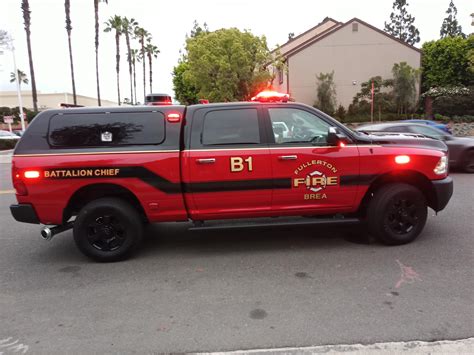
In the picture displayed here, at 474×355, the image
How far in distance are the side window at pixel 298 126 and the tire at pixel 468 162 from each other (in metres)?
7.48

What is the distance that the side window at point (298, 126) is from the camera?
4.89 m

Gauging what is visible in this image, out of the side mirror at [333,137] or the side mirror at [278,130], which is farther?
the side mirror at [278,130]

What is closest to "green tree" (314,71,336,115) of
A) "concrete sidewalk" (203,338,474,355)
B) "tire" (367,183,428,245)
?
"tire" (367,183,428,245)

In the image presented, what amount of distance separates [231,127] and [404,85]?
3133 centimetres

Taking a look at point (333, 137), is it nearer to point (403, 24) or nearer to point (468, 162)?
point (468, 162)

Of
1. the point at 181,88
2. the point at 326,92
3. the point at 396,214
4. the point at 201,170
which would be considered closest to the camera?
the point at 201,170

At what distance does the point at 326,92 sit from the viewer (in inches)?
1305

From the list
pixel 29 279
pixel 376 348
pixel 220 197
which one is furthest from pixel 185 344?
pixel 29 279

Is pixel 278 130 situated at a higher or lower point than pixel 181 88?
lower

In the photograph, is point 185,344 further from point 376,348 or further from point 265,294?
point 376,348

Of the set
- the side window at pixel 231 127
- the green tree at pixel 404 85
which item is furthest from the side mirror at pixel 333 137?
the green tree at pixel 404 85

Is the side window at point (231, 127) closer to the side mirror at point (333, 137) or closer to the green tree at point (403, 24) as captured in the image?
the side mirror at point (333, 137)

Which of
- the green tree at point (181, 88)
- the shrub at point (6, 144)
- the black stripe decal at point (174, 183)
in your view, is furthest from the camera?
the green tree at point (181, 88)

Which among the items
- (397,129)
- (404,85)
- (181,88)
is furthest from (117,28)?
(397,129)
